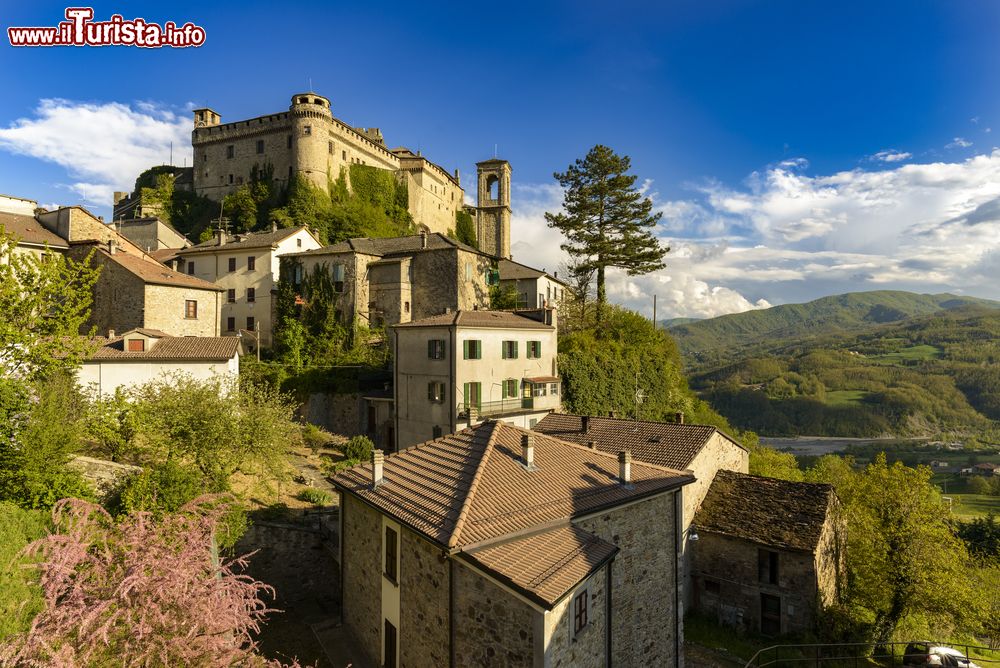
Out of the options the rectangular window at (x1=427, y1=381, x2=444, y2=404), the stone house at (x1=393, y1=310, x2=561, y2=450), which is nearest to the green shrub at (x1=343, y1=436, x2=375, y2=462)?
the stone house at (x1=393, y1=310, x2=561, y2=450)

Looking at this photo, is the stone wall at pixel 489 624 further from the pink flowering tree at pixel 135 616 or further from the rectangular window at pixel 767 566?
the rectangular window at pixel 767 566

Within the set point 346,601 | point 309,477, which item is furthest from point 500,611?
point 309,477

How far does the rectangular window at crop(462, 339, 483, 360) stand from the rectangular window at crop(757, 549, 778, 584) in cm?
1547

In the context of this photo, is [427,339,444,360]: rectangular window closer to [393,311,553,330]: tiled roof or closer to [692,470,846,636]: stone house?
[393,311,553,330]: tiled roof

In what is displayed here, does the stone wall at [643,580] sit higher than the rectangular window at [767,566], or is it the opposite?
the stone wall at [643,580]

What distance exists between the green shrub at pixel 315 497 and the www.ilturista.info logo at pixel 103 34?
18.1m

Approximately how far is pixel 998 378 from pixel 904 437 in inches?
1972

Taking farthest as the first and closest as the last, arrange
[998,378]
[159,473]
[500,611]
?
[998,378], [159,473], [500,611]

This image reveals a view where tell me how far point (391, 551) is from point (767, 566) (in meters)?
14.6

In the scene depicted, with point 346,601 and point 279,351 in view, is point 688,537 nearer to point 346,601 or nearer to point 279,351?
point 346,601

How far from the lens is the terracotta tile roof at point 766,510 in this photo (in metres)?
18.3

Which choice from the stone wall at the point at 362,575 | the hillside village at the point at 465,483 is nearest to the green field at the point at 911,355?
the hillside village at the point at 465,483

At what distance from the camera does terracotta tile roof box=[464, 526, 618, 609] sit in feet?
29.3

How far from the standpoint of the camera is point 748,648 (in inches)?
677
